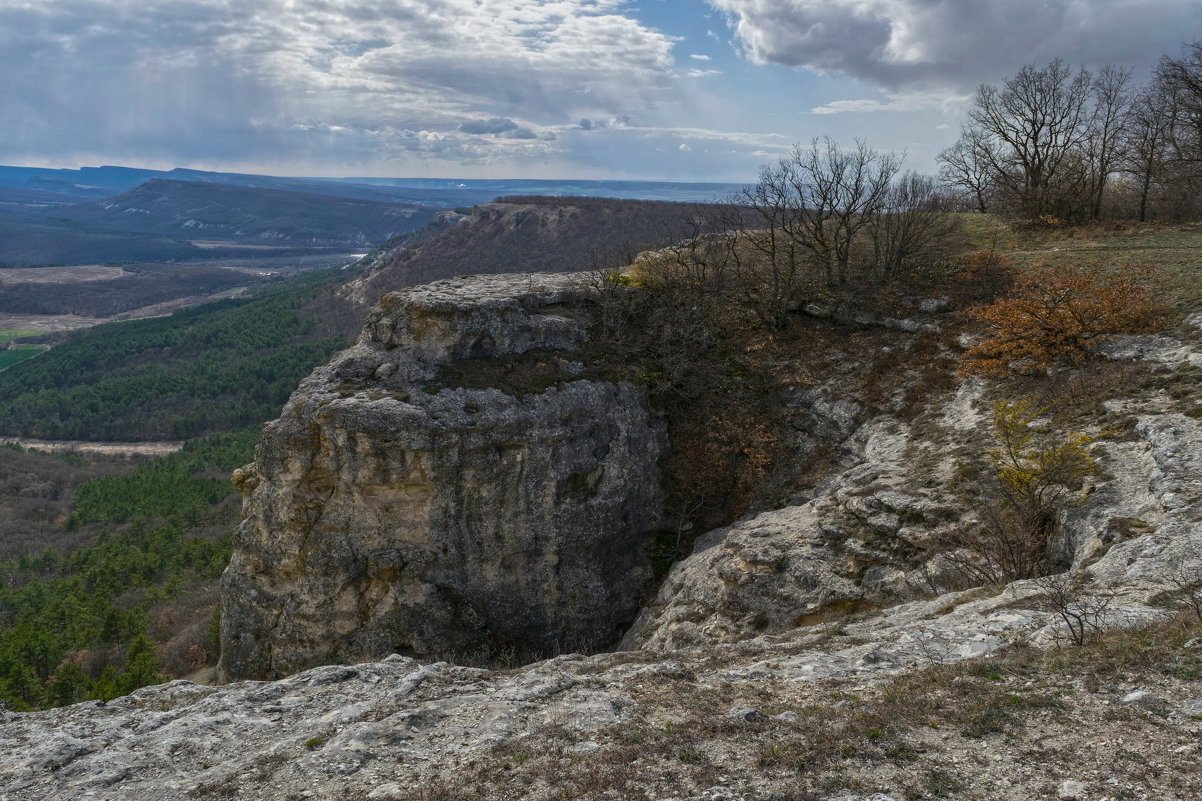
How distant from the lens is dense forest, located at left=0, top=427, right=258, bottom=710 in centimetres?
2925

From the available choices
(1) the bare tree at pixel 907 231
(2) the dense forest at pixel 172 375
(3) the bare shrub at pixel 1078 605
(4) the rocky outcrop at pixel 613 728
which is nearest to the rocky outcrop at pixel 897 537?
(3) the bare shrub at pixel 1078 605

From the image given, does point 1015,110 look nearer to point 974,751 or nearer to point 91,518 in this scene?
point 974,751

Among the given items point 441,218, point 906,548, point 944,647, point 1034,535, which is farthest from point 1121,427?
point 441,218

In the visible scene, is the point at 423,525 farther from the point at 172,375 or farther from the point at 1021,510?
the point at 172,375

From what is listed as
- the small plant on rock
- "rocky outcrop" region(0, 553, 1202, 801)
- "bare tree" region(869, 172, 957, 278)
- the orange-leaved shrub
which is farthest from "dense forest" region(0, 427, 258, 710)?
"bare tree" region(869, 172, 957, 278)

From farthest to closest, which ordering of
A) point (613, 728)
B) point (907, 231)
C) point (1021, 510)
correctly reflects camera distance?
point (907, 231) → point (1021, 510) → point (613, 728)

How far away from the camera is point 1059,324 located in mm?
19375

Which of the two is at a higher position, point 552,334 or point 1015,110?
point 1015,110

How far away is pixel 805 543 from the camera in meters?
17.0

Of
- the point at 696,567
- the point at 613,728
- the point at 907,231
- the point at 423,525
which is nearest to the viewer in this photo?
the point at 613,728

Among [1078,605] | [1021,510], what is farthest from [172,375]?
[1078,605]

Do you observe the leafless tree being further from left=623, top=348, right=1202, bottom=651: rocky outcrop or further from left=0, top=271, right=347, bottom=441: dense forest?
left=0, top=271, right=347, bottom=441: dense forest

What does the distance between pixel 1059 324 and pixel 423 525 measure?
61.7 feet

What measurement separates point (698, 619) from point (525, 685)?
715 centimetres
